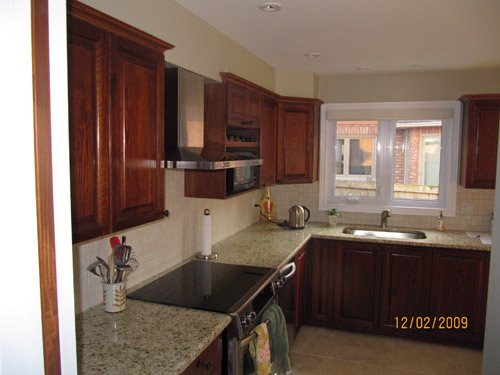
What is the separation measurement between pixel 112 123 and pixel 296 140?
111 inches

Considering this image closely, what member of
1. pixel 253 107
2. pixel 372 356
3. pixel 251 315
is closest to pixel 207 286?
pixel 251 315

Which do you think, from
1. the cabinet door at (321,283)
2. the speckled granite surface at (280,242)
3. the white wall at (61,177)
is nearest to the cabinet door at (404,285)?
the speckled granite surface at (280,242)

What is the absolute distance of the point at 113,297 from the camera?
6.41 feet

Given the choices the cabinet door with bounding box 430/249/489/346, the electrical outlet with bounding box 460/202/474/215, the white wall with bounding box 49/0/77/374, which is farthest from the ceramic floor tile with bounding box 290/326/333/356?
the white wall with bounding box 49/0/77/374

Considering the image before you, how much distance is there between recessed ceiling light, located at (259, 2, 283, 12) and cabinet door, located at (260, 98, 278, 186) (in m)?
1.21

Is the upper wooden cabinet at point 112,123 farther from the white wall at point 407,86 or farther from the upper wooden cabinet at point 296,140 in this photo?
the white wall at point 407,86

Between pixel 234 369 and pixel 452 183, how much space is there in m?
3.18

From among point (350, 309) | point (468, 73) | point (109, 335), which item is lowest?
point (350, 309)

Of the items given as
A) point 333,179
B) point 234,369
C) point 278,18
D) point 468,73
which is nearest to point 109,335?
point 234,369

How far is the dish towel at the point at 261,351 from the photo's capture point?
2275mm

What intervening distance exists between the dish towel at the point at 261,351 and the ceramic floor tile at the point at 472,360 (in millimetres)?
1875

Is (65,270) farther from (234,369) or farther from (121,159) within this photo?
(234,369)

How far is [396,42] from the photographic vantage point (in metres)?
3.14

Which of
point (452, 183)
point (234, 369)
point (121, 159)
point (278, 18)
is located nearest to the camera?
point (121, 159)
